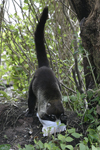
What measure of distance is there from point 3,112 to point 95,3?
2178 mm

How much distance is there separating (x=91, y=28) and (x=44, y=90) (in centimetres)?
115

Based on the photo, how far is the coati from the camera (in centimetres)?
267

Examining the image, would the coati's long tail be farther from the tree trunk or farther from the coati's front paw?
the coati's front paw

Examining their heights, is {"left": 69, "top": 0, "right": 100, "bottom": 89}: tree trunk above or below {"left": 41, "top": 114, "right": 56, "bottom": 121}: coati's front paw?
above

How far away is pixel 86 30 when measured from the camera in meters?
2.49

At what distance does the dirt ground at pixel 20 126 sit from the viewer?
8.46 ft

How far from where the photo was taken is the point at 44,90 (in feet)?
9.68

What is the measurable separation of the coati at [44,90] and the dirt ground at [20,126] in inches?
8.6

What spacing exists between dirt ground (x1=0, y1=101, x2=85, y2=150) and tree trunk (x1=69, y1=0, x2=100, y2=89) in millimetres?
630

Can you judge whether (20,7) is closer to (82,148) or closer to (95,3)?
(95,3)

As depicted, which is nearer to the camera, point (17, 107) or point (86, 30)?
point (86, 30)

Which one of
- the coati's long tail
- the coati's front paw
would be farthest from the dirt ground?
the coati's long tail

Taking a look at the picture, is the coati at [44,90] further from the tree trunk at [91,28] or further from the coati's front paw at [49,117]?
the tree trunk at [91,28]

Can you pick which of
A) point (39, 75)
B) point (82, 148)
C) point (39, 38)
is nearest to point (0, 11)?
point (39, 38)
